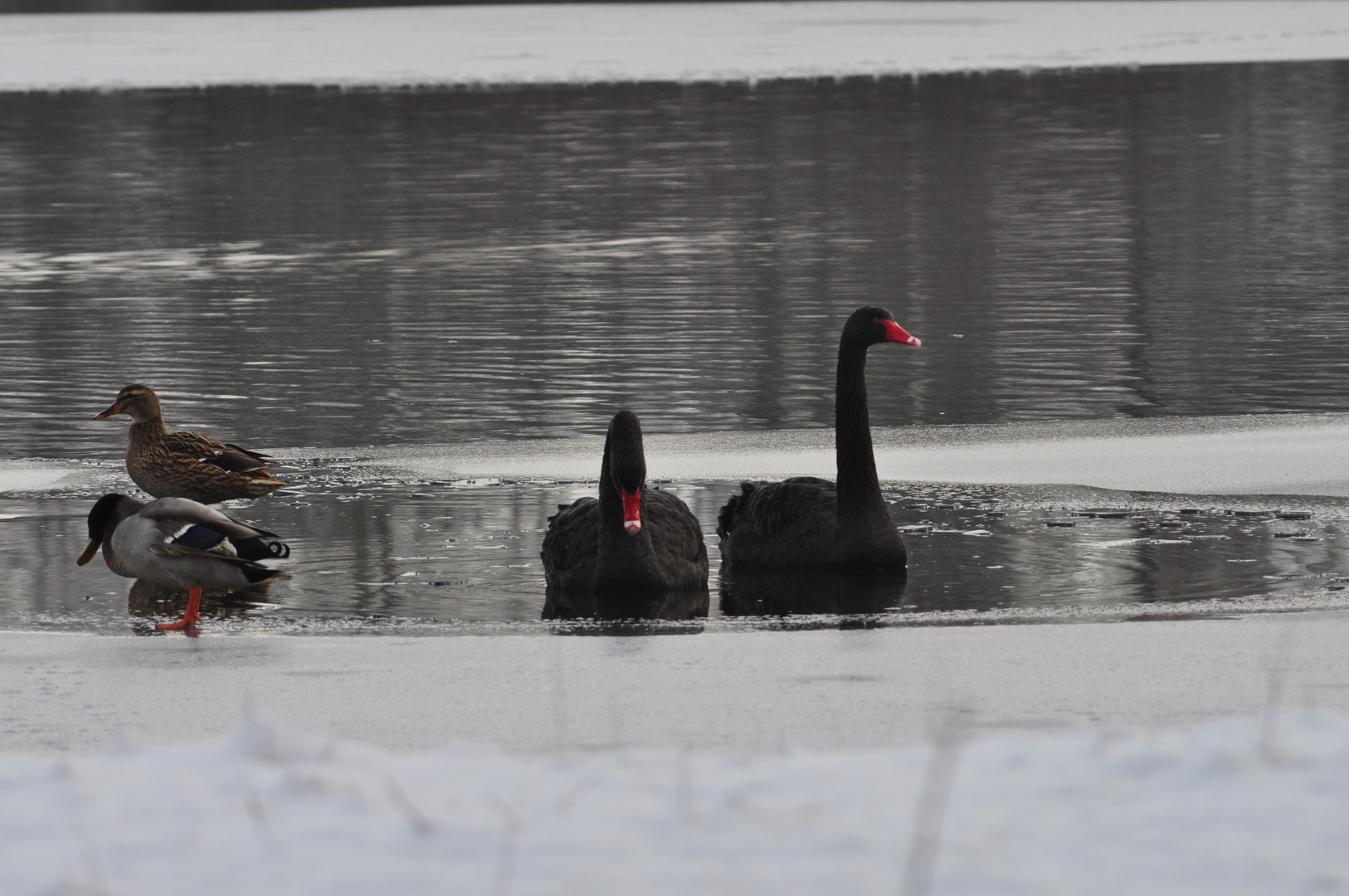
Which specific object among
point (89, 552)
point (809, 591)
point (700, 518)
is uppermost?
point (89, 552)

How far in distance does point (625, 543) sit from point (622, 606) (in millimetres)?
220

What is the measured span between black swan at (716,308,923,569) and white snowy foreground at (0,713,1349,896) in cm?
298

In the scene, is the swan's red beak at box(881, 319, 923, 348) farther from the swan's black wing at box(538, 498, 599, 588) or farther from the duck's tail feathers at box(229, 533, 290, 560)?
the duck's tail feathers at box(229, 533, 290, 560)

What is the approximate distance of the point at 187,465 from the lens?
8703 mm

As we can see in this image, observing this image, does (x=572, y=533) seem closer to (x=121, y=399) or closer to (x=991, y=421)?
(x=121, y=399)

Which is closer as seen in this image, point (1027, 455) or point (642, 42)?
point (1027, 455)

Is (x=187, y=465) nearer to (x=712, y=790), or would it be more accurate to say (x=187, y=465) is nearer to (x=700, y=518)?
(x=700, y=518)

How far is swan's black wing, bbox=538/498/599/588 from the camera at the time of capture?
24.5 ft

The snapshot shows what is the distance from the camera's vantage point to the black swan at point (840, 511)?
25.3ft

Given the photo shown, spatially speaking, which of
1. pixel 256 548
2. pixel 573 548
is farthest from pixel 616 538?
pixel 256 548

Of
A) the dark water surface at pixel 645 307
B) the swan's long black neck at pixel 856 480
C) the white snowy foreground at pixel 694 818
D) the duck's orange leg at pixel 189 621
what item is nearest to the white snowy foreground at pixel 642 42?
the dark water surface at pixel 645 307

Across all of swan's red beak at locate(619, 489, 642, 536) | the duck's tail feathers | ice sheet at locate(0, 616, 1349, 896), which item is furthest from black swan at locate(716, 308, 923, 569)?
ice sheet at locate(0, 616, 1349, 896)

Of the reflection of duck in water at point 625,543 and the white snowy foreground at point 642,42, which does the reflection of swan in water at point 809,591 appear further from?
the white snowy foreground at point 642,42

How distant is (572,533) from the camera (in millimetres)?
7648
